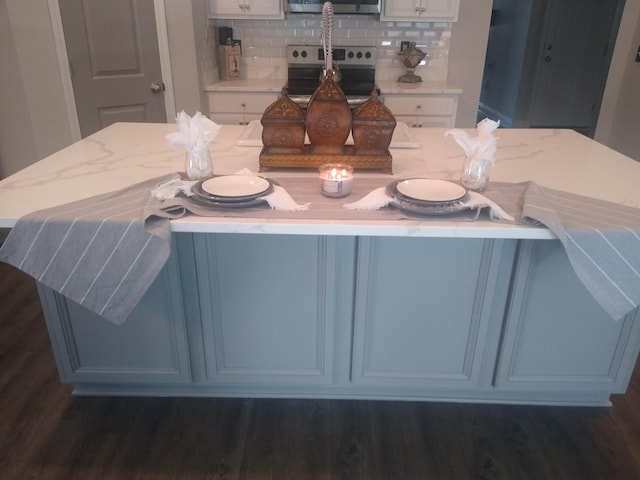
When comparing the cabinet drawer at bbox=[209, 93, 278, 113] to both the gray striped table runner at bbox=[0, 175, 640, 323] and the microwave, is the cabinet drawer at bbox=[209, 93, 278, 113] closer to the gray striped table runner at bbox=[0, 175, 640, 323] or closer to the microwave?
the microwave

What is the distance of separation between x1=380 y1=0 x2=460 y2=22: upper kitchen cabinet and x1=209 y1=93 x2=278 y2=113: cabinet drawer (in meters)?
1.03

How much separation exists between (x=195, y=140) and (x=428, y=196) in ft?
2.33

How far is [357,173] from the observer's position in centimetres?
164

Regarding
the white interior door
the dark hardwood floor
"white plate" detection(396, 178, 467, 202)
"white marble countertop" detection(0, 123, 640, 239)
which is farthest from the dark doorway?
"white plate" detection(396, 178, 467, 202)

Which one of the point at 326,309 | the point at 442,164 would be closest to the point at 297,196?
the point at 326,309

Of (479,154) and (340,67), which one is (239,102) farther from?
(479,154)

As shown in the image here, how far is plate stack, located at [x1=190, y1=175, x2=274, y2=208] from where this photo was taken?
51.9 inches

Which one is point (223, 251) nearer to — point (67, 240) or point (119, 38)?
point (67, 240)

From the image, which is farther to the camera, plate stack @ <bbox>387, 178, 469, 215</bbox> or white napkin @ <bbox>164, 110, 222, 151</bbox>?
white napkin @ <bbox>164, 110, 222, 151</bbox>

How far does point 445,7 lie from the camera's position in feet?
11.3

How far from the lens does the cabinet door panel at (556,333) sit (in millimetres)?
1530

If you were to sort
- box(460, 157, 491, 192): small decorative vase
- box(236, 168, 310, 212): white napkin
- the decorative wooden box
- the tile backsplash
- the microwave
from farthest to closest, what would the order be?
1. the tile backsplash
2. the microwave
3. the decorative wooden box
4. box(460, 157, 491, 192): small decorative vase
5. box(236, 168, 310, 212): white napkin

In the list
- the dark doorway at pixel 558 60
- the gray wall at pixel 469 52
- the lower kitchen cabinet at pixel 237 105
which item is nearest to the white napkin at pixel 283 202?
the lower kitchen cabinet at pixel 237 105

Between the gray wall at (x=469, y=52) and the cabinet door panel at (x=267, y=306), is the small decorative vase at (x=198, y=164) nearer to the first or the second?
the cabinet door panel at (x=267, y=306)
